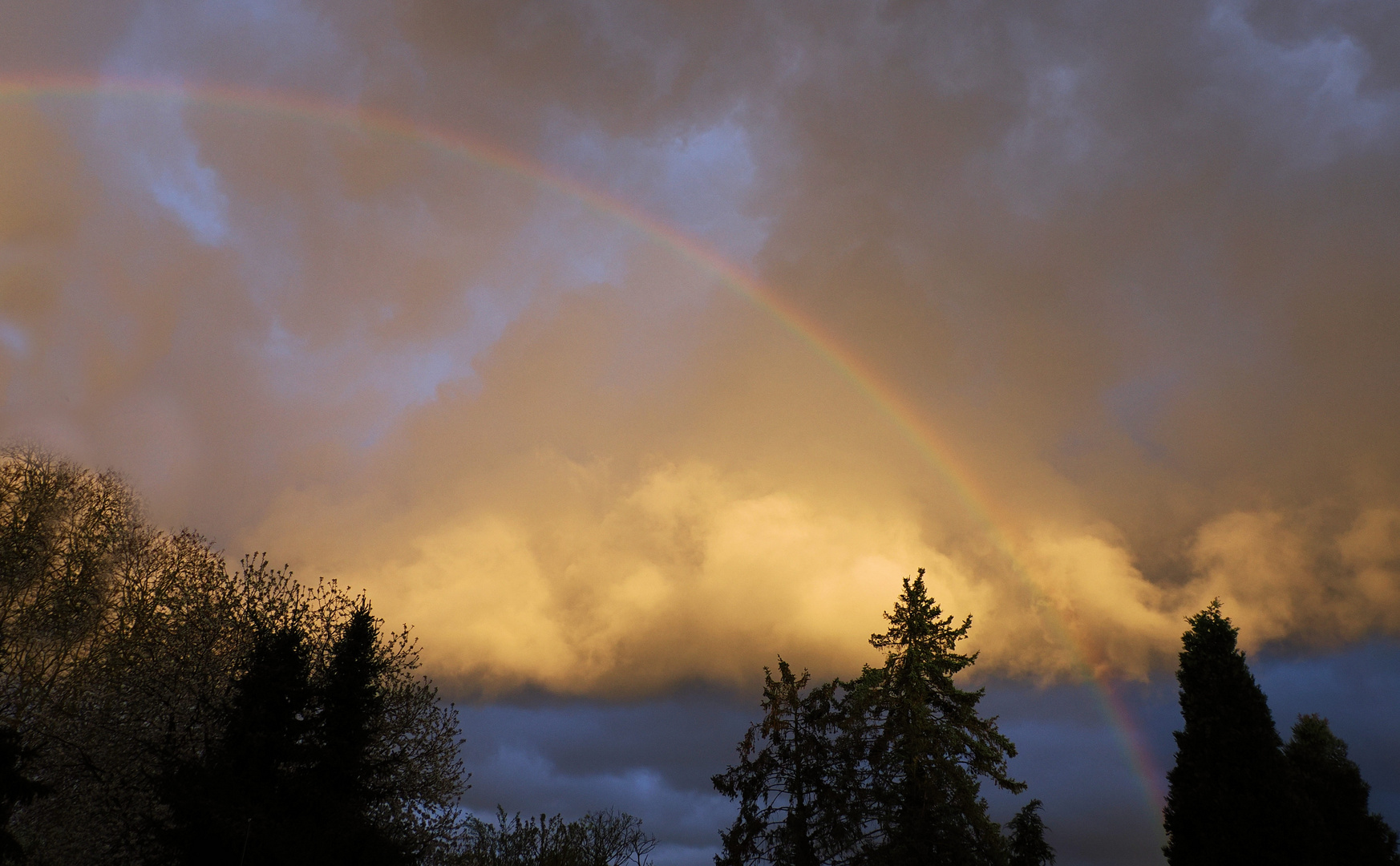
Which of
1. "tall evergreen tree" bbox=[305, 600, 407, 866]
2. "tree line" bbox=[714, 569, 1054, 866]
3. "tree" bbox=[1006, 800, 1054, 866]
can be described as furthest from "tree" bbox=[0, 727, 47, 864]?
"tree" bbox=[1006, 800, 1054, 866]

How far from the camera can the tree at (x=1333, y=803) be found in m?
30.3

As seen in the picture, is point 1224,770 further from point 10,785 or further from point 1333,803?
point 10,785

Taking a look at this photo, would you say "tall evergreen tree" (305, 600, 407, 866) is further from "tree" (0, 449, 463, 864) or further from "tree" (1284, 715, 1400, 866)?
"tree" (1284, 715, 1400, 866)

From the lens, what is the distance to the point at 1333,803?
3425cm

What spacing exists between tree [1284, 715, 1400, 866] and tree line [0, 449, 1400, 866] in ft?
0.29

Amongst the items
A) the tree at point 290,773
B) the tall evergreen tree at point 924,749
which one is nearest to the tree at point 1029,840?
the tall evergreen tree at point 924,749

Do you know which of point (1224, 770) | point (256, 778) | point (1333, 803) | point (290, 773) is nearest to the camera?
point (256, 778)

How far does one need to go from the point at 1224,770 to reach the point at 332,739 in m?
29.8

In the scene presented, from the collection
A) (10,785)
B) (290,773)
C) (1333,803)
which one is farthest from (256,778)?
(1333,803)

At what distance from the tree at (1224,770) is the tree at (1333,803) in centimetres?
92

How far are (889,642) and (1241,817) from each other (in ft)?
45.4

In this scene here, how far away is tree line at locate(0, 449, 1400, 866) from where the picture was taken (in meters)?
25.2

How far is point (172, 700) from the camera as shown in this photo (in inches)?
1253

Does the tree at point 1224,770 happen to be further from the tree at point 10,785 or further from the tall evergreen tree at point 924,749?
the tree at point 10,785
